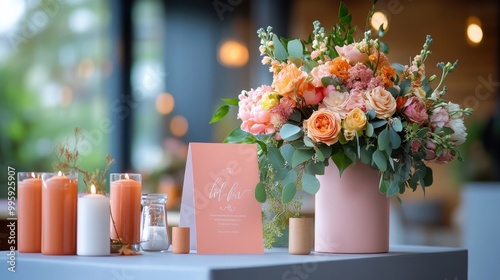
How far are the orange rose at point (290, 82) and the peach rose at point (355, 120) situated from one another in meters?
0.12

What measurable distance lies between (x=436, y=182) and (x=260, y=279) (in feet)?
23.6

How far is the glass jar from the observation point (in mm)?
1704

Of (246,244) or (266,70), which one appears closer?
(246,244)

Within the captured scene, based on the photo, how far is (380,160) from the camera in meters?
1.64

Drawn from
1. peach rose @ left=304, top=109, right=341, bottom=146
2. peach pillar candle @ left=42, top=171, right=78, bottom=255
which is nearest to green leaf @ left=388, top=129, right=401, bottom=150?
peach rose @ left=304, top=109, right=341, bottom=146

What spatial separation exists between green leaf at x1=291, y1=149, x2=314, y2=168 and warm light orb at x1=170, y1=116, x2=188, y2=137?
609 cm

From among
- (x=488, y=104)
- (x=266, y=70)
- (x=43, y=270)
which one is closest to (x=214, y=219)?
(x=43, y=270)

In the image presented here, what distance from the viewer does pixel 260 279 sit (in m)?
1.39

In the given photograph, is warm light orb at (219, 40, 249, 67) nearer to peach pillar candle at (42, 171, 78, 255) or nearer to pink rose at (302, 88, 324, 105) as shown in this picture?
pink rose at (302, 88, 324, 105)

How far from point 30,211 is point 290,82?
569mm

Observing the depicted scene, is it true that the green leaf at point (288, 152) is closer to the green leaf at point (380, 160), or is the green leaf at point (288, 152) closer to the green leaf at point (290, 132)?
the green leaf at point (290, 132)

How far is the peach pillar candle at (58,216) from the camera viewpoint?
1562mm

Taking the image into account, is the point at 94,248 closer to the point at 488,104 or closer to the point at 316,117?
the point at 316,117

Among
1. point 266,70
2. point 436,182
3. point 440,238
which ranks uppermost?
point 266,70
